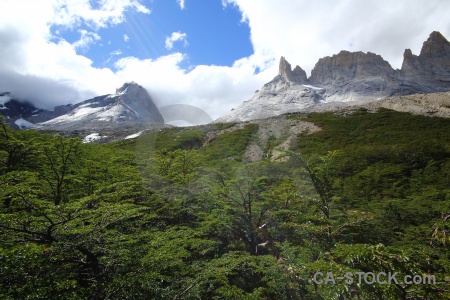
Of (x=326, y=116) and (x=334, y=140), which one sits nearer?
(x=334, y=140)

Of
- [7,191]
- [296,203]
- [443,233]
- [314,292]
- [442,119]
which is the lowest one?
[314,292]

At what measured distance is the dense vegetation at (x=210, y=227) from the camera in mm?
5523

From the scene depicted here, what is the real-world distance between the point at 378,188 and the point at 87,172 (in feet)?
62.3

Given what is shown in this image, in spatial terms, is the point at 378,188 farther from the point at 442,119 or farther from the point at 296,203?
the point at 442,119

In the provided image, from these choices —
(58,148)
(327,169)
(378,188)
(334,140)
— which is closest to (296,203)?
(327,169)

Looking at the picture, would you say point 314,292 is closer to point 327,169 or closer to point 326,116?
point 327,169

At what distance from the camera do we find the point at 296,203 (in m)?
13.9

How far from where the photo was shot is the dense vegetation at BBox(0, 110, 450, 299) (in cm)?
552

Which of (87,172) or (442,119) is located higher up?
(442,119)

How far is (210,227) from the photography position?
12.3 m

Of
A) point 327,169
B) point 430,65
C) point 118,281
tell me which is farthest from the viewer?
point 430,65

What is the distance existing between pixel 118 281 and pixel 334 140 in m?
41.4

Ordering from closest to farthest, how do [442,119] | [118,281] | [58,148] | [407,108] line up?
[118,281], [58,148], [442,119], [407,108]

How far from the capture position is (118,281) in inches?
237
